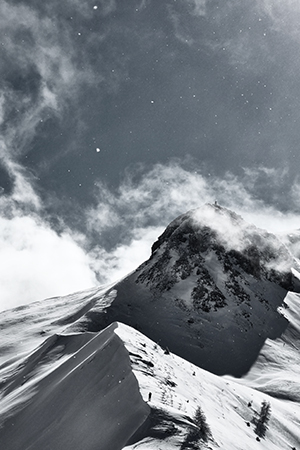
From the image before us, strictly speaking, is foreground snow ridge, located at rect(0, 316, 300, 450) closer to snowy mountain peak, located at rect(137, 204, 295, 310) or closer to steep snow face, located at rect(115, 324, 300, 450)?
steep snow face, located at rect(115, 324, 300, 450)

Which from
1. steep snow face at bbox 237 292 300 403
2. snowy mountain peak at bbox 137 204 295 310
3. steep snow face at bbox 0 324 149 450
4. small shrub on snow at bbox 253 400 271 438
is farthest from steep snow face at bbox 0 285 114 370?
small shrub on snow at bbox 253 400 271 438

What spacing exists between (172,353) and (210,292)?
2625 cm

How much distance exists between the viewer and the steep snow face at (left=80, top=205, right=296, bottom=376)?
152 ft

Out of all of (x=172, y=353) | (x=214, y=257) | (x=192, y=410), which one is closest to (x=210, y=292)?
(x=214, y=257)

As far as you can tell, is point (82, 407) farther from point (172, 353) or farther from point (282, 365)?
point (282, 365)

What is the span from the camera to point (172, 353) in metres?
29.7

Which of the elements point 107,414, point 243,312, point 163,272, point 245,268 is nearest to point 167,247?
point 163,272

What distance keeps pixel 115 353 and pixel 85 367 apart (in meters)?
1.49

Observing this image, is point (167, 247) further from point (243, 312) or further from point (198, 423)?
point (198, 423)

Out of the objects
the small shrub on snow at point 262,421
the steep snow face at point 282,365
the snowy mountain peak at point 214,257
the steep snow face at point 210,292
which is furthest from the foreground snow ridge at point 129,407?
the snowy mountain peak at point 214,257

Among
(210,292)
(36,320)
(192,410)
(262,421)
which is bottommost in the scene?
(262,421)

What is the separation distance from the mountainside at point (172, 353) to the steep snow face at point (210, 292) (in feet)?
0.66

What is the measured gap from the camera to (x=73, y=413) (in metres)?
14.1

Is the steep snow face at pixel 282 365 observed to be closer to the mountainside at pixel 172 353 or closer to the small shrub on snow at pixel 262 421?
the mountainside at pixel 172 353
